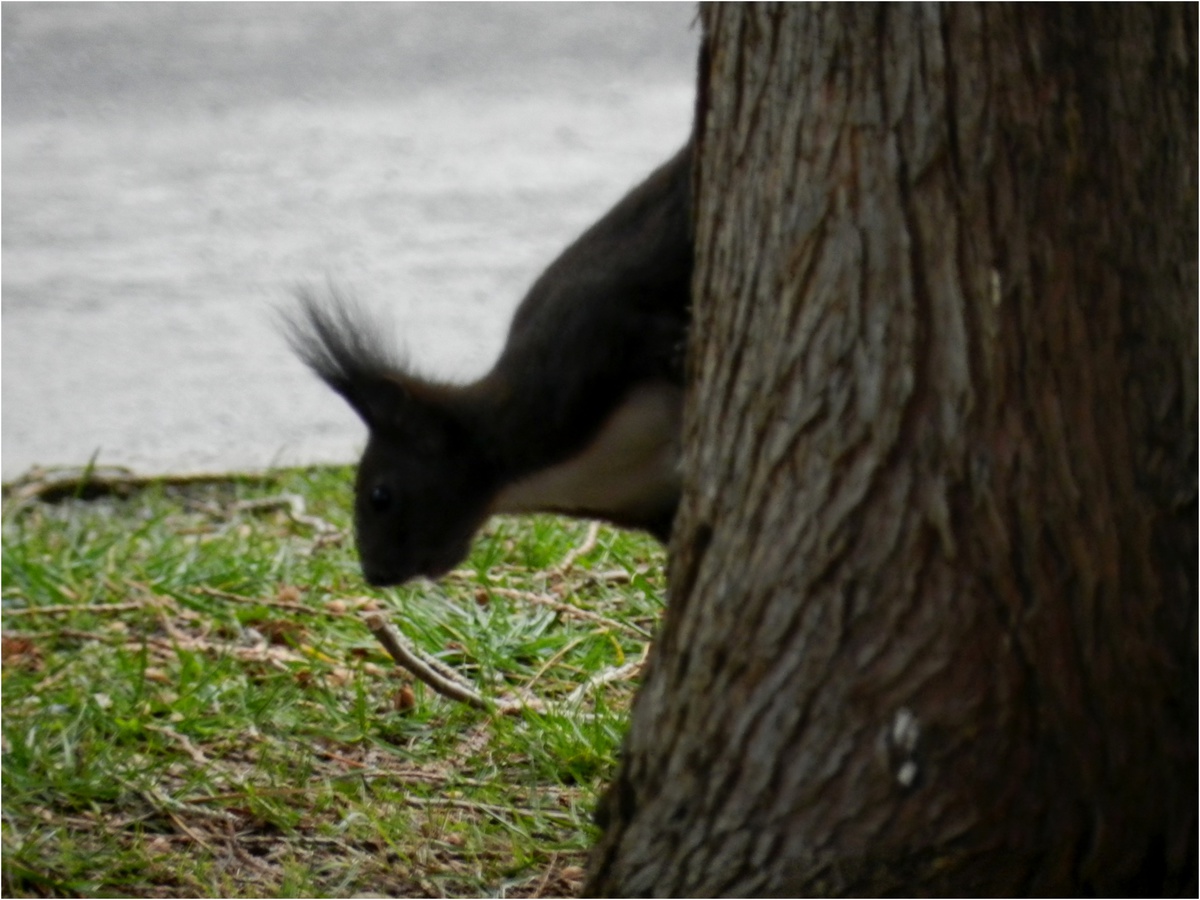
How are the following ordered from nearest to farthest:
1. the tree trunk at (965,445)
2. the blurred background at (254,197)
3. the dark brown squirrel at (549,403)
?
the tree trunk at (965,445) < the dark brown squirrel at (549,403) < the blurred background at (254,197)

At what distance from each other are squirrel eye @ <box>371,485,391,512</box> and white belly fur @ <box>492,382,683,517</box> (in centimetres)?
21

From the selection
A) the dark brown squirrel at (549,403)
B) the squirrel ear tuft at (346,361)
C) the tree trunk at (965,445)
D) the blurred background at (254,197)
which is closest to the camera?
the tree trunk at (965,445)

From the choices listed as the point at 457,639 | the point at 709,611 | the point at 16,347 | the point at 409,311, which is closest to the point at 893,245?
the point at 709,611

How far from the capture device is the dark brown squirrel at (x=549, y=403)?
2.88m

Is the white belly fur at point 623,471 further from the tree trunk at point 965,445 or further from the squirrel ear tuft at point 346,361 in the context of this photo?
the tree trunk at point 965,445

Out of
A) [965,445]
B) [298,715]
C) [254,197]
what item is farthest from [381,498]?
[254,197]

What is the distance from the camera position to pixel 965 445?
2.02m

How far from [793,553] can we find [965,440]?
0.25 metres

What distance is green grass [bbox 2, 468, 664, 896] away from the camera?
2.88m

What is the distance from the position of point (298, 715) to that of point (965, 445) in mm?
1837

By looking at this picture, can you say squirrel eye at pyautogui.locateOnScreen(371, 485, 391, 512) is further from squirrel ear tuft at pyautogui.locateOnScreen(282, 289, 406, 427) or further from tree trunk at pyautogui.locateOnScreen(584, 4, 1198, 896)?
tree trunk at pyautogui.locateOnScreen(584, 4, 1198, 896)

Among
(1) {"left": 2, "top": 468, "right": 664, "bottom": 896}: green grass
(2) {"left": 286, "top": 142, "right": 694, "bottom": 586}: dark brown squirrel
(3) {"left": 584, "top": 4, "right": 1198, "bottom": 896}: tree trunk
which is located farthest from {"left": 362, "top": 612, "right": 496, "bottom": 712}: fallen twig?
(3) {"left": 584, "top": 4, "right": 1198, "bottom": 896}: tree trunk

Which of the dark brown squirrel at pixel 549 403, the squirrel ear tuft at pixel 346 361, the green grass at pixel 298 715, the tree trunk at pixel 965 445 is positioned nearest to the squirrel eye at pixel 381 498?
the dark brown squirrel at pixel 549 403

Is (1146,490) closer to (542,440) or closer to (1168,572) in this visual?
(1168,572)
